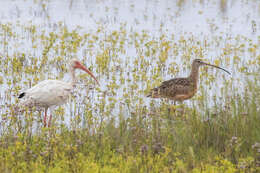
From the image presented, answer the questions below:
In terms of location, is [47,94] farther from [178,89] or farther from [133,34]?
[133,34]

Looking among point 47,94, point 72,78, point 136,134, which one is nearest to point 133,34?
point 72,78

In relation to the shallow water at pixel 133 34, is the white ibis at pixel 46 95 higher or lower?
lower

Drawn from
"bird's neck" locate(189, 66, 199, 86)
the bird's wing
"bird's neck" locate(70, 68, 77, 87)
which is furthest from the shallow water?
"bird's neck" locate(189, 66, 199, 86)

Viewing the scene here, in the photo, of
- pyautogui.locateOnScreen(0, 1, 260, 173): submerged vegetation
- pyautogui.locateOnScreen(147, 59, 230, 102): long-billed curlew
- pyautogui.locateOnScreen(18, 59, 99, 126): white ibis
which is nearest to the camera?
pyautogui.locateOnScreen(0, 1, 260, 173): submerged vegetation

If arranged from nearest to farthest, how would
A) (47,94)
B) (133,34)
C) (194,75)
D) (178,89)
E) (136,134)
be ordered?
(136,134)
(47,94)
(178,89)
(194,75)
(133,34)

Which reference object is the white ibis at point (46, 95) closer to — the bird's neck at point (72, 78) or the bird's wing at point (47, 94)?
the bird's wing at point (47, 94)

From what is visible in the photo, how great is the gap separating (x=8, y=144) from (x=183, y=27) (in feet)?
37.1

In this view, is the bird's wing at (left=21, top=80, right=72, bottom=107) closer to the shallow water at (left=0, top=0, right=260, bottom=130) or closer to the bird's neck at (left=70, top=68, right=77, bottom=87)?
the shallow water at (left=0, top=0, right=260, bottom=130)

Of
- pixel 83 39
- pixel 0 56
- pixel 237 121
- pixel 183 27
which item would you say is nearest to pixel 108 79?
A: pixel 0 56

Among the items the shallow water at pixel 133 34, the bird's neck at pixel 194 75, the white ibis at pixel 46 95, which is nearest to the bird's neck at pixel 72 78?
the shallow water at pixel 133 34

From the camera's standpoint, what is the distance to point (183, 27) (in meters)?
16.8

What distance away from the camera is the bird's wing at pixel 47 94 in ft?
25.3

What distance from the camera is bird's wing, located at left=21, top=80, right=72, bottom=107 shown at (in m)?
7.70

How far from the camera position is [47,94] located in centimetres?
773
